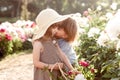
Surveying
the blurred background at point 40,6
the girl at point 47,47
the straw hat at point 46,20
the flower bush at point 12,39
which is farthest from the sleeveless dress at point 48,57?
the blurred background at point 40,6

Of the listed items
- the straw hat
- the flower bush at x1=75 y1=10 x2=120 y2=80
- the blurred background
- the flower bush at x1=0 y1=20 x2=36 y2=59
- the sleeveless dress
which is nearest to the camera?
the flower bush at x1=75 y1=10 x2=120 y2=80

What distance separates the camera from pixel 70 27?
3840mm

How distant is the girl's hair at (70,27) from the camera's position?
384 cm

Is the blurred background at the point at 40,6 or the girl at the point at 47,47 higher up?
the blurred background at the point at 40,6

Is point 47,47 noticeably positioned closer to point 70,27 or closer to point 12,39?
point 70,27

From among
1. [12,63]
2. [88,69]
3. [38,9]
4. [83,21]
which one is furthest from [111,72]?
[38,9]

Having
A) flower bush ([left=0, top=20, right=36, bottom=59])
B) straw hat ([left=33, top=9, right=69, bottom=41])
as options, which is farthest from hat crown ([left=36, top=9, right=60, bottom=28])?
flower bush ([left=0, top=20, right=36, bottom=59])

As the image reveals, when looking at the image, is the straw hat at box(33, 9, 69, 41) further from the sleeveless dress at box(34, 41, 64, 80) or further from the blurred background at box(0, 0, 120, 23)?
the blurred background at box(0, 0, 120, 23)

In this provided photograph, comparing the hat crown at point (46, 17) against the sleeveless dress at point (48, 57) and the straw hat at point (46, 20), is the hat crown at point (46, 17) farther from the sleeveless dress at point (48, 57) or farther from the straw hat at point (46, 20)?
the sleeveless dress at point (48, 57)

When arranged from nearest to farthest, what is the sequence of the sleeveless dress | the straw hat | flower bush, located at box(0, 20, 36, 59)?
the straw hat → the sleeveless dress → flower bush, located at box(0, 20, 36, 59)

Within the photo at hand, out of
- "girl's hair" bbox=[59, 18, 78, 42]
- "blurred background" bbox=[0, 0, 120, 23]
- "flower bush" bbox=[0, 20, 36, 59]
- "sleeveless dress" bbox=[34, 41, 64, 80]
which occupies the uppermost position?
"blurred background" bbox=[0, 0, 120, 23]

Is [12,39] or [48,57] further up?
[12,39]

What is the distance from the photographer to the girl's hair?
3836 millimetres

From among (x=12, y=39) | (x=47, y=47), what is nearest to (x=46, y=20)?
(x=47, y=47)
